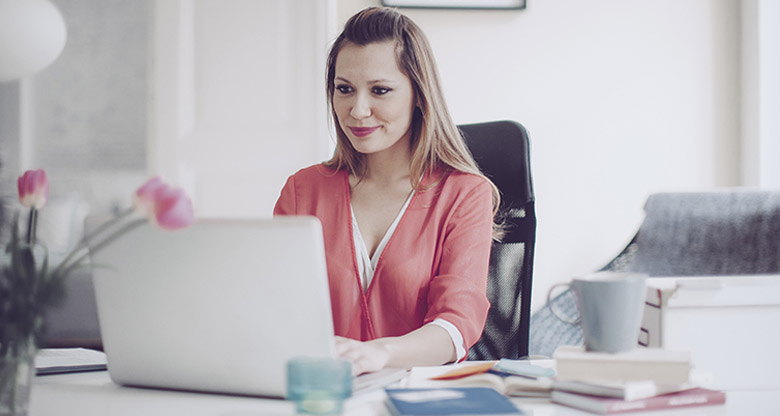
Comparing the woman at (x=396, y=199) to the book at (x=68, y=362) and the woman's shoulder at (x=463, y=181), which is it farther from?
the book at (x=68, y=362)

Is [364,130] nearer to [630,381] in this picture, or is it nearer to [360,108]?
[360,108]

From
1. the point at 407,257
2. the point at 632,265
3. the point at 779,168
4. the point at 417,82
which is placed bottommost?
the point at 632,265

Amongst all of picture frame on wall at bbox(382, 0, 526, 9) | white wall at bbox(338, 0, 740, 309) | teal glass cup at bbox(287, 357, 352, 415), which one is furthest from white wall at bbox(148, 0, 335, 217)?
teal glass cup at bbox(287, 357, 352, 415)

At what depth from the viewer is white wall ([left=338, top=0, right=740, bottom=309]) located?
2689mm

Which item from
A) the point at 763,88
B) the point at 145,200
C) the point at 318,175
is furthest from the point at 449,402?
the point at 763,88

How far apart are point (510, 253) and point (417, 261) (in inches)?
9.6

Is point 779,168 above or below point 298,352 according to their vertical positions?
above

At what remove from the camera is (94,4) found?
607cm

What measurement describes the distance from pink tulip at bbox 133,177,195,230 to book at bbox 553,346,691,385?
44cm

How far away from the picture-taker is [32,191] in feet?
2.27

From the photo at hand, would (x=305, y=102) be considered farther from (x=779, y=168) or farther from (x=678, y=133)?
(x=779, y=168)

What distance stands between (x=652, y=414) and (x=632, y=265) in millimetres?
1630

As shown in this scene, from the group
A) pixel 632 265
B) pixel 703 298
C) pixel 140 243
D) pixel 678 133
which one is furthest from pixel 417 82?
pixel 678 133

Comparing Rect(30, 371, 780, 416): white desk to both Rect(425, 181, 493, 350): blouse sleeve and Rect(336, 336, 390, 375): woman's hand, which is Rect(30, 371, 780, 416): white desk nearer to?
Rect(336, 336, 390, 375): woman's hand
